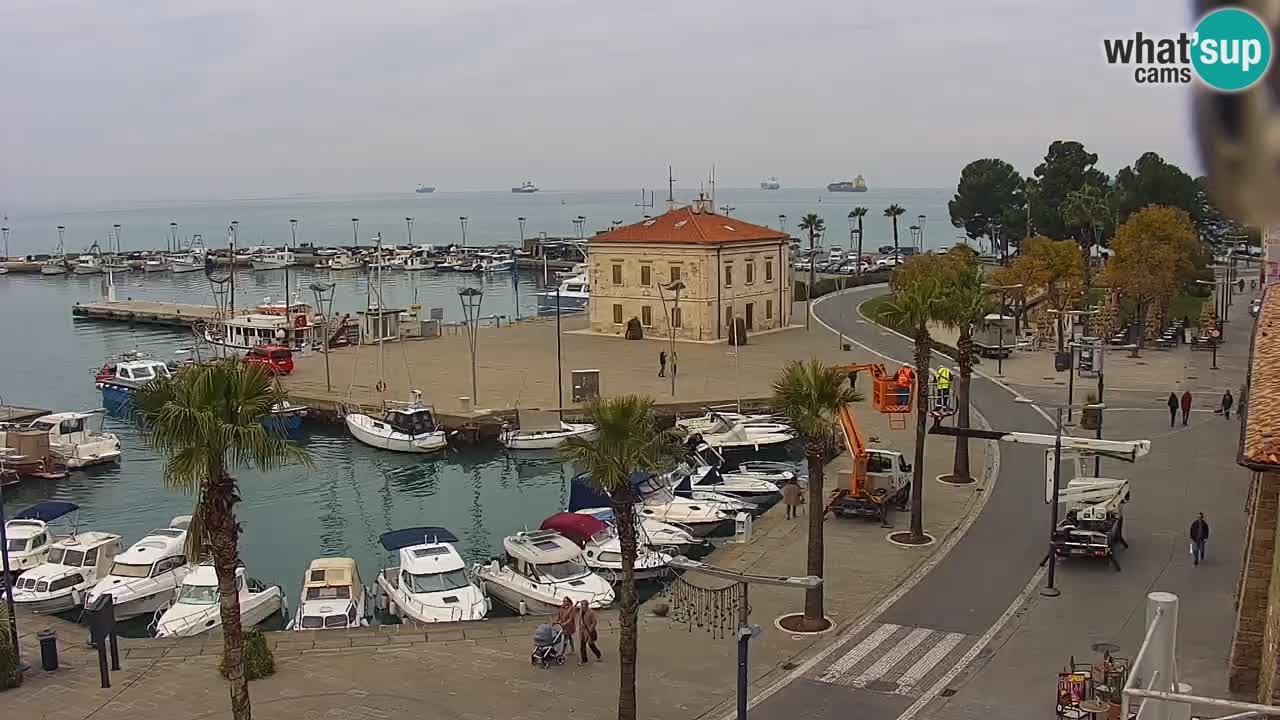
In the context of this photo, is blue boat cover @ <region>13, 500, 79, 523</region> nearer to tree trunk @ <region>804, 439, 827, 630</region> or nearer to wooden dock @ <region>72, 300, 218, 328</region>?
tree trunk @ <region>804, 439, 827, 630</region>

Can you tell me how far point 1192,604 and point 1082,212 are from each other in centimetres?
6771

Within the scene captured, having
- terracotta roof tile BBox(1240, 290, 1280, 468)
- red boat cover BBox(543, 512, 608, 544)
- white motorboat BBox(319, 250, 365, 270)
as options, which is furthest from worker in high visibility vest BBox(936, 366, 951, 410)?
white motorboat BBox(319, 250, 365, 270)

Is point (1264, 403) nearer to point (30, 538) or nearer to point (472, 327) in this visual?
point (30, 538)

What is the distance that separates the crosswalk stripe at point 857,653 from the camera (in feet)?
68.6

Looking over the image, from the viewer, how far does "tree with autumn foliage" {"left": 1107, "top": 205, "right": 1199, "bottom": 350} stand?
2457 inches

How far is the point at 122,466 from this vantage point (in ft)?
159

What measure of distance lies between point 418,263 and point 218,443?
557ft

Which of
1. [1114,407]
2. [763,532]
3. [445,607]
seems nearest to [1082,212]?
[1114,407]

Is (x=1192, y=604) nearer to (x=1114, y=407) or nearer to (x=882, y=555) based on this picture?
(x=882, y=555)

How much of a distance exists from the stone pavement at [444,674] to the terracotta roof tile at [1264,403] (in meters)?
9.51

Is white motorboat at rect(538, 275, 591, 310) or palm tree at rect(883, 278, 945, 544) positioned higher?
palm tree at rect(883, 278, 945, 544)

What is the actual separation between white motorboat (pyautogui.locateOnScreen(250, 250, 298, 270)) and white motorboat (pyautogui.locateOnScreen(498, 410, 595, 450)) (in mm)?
145250

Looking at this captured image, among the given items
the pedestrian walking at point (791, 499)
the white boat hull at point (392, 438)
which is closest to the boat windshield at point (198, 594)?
the pedestrian walking at point (791, 499)

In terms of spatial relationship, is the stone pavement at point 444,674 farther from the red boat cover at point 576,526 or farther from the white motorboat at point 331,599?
the red boat cover at point 576,526
